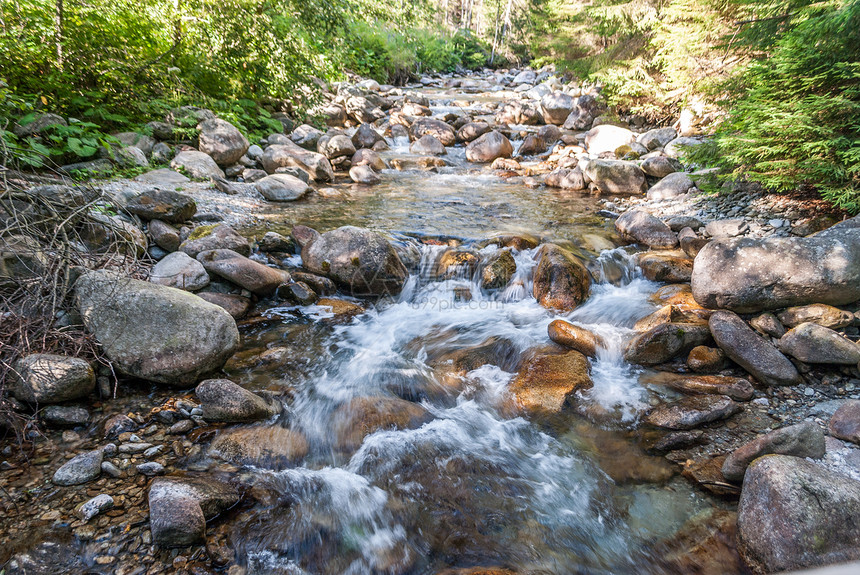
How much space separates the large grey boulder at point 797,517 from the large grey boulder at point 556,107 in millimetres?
15700

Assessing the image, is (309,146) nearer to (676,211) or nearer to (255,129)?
(255,129)

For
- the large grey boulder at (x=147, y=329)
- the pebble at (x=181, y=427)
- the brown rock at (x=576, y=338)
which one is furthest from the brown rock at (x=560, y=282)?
the pebble at (x=181, y=427)

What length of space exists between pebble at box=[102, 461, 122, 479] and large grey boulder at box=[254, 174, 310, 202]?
641 centimetres

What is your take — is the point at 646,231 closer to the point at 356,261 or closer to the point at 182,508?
the point at 356,261

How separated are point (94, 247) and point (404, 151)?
35.2 ft

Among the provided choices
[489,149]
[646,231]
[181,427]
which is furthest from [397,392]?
[489,149]

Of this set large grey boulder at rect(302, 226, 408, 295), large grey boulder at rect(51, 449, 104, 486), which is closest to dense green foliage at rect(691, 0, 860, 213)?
large grey boulder at rect(302, 226, 408, 295)

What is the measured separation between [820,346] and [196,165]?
379 inches

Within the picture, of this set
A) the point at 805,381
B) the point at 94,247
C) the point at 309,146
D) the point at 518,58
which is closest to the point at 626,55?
the point at 309,146

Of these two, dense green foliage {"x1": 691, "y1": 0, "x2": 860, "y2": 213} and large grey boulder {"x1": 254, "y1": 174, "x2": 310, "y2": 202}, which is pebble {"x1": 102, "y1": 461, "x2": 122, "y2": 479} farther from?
dense green foliage {"x1": 691, "y1": 0, "x2": 860, "y2": 213}

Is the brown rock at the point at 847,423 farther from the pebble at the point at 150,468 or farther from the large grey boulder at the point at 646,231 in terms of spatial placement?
the pebble at the point at 150,468

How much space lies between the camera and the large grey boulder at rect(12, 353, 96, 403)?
10.4 ft

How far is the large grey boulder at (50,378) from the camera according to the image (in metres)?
3.17

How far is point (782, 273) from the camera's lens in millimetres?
4324
